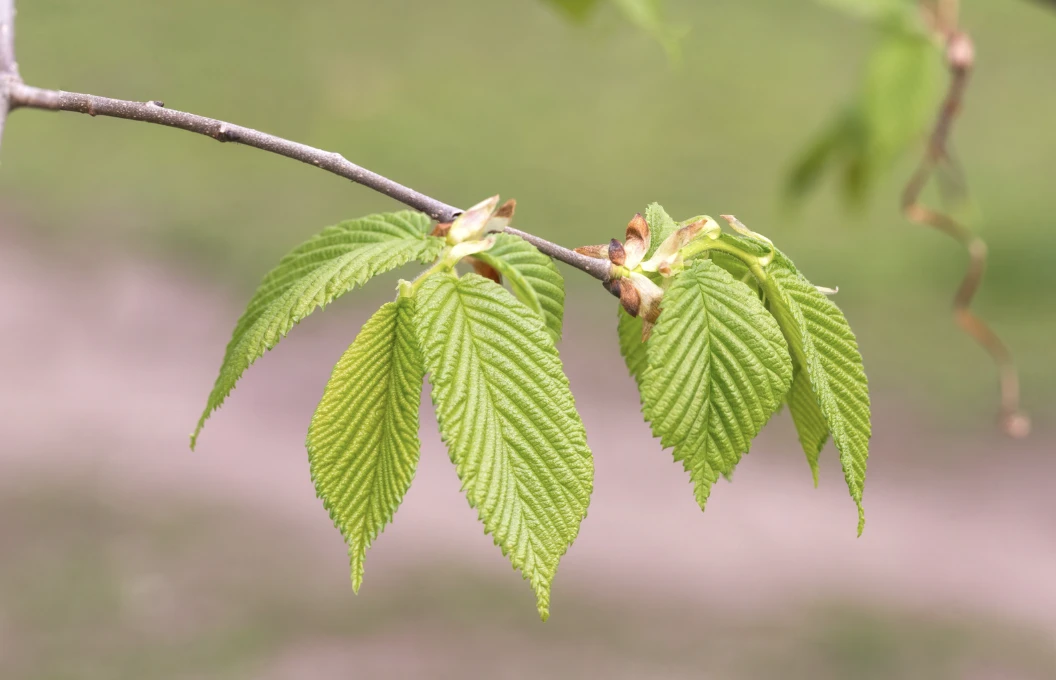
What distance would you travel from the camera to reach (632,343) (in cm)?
67

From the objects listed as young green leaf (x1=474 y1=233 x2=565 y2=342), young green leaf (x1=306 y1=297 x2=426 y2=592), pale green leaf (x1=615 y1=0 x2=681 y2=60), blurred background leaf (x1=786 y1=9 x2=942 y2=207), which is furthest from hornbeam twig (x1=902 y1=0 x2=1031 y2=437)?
young green leaf (x1=306 y1=297 x2=426 y2=592)

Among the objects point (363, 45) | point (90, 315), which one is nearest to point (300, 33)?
point (363, 45)

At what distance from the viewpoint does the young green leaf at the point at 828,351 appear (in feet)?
1.85

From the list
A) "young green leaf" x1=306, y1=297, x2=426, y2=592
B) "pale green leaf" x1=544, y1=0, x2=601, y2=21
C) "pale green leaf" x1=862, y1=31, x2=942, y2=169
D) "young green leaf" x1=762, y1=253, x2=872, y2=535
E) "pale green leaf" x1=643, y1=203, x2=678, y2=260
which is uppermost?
"pale green leaf" x1=862, y1=31, x2=942, y2=169

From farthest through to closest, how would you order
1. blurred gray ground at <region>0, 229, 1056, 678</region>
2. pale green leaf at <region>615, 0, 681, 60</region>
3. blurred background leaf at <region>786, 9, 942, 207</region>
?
1. blurred gray ground at <region>0, 229, 1056, 678</region>
2. blurred background leaf at <region>786, 9, 942, 207</region>
3. pale green leaf at <region>615, 0, 681, 60</region>

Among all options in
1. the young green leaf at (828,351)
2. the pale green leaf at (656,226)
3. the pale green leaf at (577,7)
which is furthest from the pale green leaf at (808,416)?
Answer: the pale green leaf at (577,7)

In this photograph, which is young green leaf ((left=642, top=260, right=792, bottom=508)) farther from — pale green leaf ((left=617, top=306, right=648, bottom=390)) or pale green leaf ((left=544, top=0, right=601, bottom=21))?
pale green leaf ((left=544, top=0, right=601, bottom=21))

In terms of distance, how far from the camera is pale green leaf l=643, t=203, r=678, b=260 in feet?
2.03

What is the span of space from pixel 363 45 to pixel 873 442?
A: 502cm

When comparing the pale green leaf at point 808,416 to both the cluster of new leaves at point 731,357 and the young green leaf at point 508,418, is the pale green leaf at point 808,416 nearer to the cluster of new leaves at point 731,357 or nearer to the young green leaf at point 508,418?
the cluster of new leaves at point 731,357

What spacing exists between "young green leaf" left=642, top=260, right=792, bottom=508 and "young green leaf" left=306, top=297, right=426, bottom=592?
0.48 ft

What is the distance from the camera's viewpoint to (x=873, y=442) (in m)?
4.07

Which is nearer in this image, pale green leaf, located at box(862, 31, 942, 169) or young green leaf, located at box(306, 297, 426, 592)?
young green leaf, located at box(306, 297, 426, 592)

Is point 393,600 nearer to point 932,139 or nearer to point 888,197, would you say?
point 932,139
